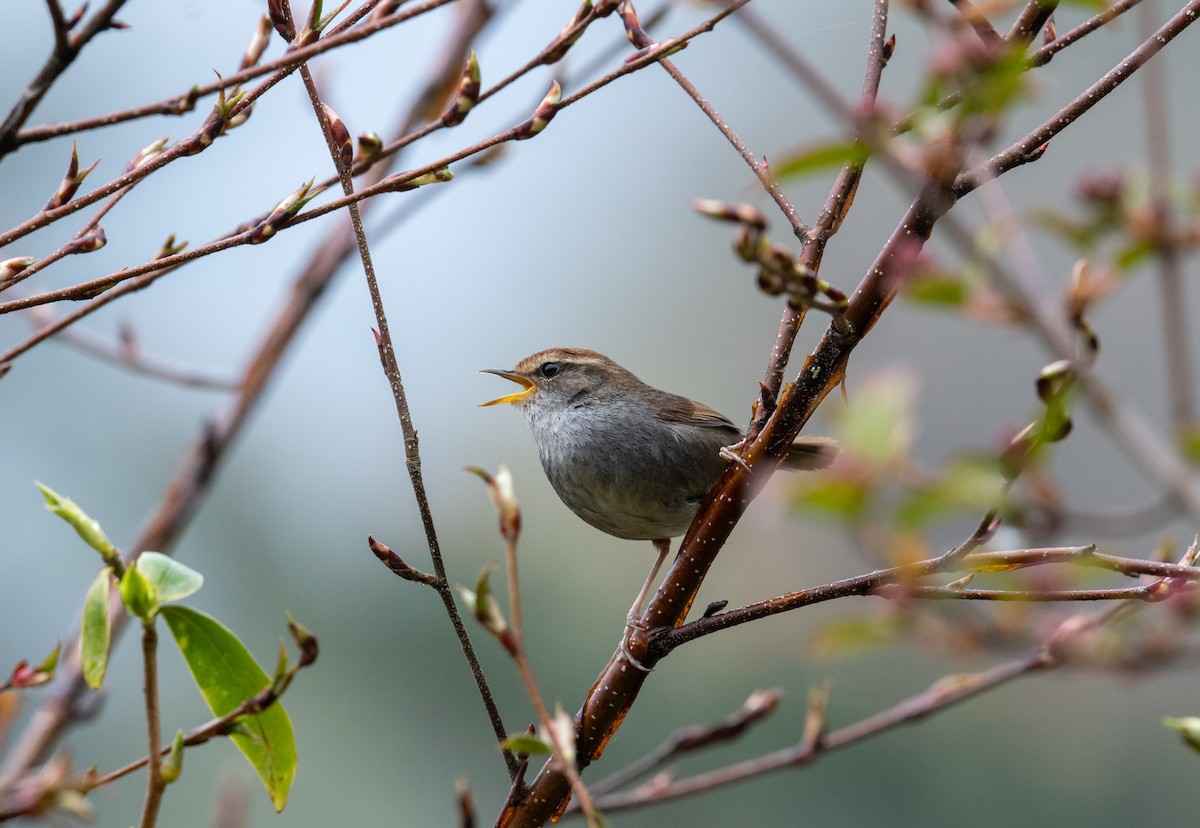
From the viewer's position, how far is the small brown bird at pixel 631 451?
381 centimetres

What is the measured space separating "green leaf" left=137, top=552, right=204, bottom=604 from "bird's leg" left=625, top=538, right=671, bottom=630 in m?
0.85

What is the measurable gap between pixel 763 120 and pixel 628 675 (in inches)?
674

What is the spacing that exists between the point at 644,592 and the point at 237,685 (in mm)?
1611

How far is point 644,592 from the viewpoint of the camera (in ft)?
10.4

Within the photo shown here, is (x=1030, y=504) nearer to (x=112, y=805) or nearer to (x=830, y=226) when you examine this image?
(x=830, y=226)

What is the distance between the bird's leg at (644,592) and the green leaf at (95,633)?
0.91 meters

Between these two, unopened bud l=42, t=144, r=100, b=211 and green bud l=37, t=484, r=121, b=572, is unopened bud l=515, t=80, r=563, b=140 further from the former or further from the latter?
green bud l=37, t=484, r=121, b=572

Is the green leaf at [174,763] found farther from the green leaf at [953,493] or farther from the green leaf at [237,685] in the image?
the green leaf at [953,493]

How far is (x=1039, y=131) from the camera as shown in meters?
1.60

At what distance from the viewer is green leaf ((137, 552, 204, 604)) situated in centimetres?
147

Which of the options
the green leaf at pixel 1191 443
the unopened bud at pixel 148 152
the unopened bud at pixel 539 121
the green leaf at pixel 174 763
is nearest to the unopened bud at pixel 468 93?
the unopened bud at pixel 539 121

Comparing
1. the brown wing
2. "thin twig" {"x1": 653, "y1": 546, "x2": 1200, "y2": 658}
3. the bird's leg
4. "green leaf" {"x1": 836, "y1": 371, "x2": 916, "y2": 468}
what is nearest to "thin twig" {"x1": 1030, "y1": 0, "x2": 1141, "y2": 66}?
"green leaf" {"x1": 836, "y1": 371, "x2": 916, "y2": 468}

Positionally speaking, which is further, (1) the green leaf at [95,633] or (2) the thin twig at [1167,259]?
(1) the green leaf at [95,633]

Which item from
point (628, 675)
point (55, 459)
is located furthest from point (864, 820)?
point (628, 675)
